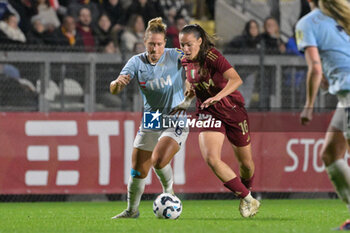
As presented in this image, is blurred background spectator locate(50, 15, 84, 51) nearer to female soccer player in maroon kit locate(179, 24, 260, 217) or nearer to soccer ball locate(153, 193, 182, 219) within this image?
female soccer player in maroon kit locate(179, 24, 260, 217)

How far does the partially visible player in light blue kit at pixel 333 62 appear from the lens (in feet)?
21.2

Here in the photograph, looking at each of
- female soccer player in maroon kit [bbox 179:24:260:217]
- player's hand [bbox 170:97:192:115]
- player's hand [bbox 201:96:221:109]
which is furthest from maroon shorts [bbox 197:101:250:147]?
player's hand [bbox 201:96:221:109]

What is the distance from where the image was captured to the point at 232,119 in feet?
30.2

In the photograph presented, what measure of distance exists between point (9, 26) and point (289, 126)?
513 centimetres

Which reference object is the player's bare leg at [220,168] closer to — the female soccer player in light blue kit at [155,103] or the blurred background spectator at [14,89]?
the female soccer player in light blue kit at [155,103]

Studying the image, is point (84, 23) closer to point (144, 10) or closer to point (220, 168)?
point (144, 10)

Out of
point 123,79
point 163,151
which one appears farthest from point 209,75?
point 123,79

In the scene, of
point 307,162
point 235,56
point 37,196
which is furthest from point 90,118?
point 307,162

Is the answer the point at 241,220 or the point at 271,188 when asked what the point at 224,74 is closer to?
the point at 241,220

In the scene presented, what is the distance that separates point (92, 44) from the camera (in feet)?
46.9

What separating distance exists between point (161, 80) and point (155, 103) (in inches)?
10.5

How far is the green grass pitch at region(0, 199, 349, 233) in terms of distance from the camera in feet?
24.7

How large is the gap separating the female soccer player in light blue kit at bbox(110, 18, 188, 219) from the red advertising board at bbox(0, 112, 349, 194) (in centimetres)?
409

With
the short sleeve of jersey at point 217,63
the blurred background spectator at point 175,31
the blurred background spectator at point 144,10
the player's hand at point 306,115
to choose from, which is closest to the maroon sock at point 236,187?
the short sleeve of jersey at point 217,63
